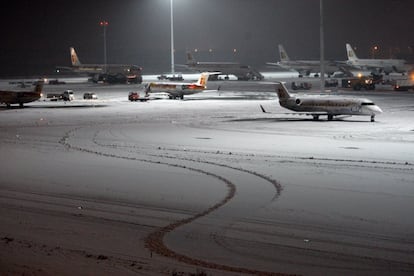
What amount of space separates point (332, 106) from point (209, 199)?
28837mm

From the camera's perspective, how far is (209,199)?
78.5ft

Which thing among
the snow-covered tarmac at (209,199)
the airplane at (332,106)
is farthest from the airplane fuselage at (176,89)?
the snow-covered tarmac at (209,199)

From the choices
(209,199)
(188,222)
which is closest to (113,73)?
(209,199)

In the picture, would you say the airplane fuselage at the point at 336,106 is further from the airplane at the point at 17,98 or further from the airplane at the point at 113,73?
the airplane at the point at 113,73

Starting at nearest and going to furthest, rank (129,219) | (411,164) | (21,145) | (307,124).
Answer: (129,219)
(411,164)
(21,145)
(307,124)

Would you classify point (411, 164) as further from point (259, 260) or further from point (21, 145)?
point (21, 145)

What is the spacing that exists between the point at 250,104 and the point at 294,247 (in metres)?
52.3

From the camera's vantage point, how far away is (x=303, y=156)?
3369 centimetres

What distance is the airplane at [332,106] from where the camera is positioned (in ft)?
164

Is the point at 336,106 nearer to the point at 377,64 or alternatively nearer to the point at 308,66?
the point at 308,66

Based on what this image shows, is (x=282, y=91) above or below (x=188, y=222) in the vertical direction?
above

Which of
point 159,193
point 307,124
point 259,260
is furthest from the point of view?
point 307,124

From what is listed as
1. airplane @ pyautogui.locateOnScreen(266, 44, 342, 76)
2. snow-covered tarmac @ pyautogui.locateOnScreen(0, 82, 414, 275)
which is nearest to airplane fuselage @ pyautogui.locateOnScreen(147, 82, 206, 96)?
snow-covered tarmac @ pyautogui.locateOnScreen(0, 82, 414, 275)

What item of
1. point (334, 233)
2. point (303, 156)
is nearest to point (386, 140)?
point (303, 156)
